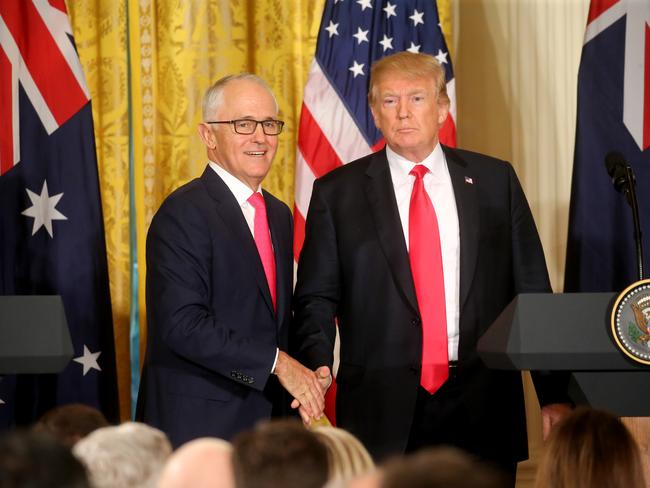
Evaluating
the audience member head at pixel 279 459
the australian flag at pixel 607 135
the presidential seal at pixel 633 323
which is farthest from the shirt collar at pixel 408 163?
the audience member head at pixel 279 459

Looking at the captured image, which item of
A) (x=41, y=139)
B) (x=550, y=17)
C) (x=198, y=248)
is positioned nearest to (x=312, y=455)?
(x=198, y=248)

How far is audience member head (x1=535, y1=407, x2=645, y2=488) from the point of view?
2.05m

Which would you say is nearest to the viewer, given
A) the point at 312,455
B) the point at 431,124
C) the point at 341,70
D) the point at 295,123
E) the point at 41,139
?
the point at 312,455

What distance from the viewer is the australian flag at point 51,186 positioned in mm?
5055

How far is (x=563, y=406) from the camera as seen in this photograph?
11.7 ft

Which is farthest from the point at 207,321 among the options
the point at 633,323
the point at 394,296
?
the point at 633,323

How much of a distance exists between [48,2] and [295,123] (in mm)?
1411

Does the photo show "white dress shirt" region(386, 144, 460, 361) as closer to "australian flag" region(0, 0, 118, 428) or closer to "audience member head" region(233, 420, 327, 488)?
"australian flag" region(0, 0, 118, 428)

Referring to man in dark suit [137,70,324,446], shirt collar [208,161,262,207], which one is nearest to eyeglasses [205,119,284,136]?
man in dark suit [137,70,324,446]

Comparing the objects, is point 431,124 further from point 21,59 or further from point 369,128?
point 21,59

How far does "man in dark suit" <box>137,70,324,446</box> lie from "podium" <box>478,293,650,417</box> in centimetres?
67

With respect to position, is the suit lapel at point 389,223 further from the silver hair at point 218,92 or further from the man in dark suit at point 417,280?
the silver hair at point 218,92

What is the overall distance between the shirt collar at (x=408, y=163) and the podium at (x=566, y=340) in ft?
2.67

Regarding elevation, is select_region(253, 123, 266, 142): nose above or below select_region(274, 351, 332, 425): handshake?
above
